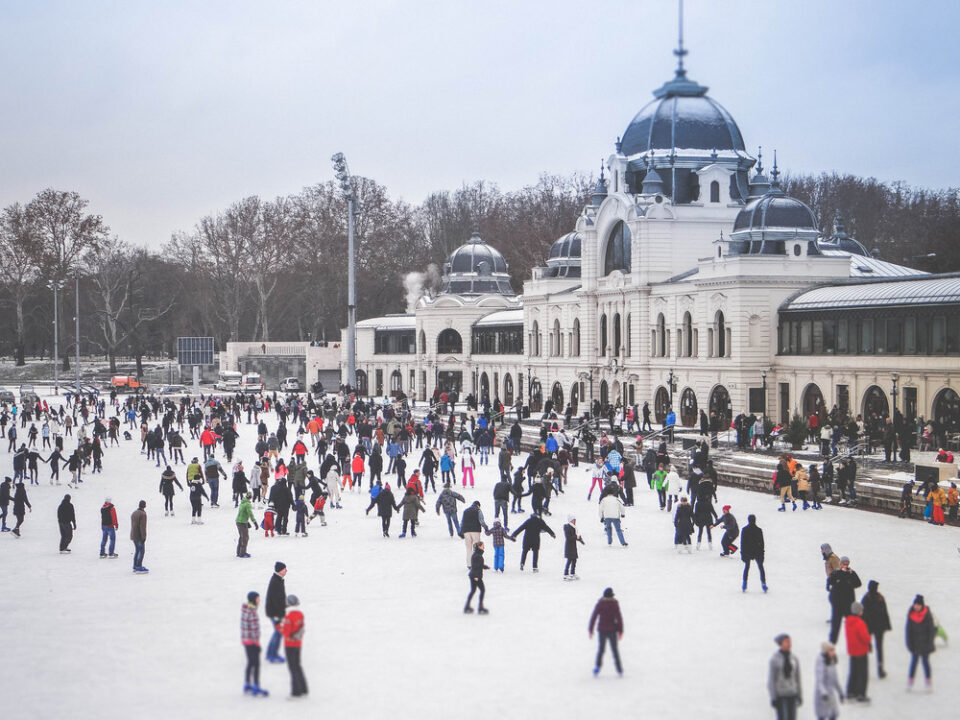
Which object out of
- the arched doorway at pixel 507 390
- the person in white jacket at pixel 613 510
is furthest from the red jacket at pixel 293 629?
the arched doorway at pixel 507 390

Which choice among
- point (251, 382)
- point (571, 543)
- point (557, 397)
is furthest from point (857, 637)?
point (251, 382)

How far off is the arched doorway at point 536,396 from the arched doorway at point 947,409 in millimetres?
29765

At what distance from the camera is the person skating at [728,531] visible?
70.4ft

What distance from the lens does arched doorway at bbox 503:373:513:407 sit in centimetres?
7319

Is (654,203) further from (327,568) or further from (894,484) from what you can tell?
(327,568)

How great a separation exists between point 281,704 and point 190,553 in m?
10.3

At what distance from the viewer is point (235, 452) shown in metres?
44.4

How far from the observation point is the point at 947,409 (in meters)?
38.4

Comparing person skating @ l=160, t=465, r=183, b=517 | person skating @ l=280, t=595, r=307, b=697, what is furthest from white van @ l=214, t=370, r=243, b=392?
person skating @ l=280, t=595, r=307, b=697

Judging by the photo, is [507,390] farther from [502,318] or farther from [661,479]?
[661,479]

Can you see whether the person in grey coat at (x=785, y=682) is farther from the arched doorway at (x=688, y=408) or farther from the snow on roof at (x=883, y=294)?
the arched doorway at (x=688, y=408)

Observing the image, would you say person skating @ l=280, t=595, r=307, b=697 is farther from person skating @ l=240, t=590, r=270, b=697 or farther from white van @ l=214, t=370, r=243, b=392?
white van @ l=214, t=370, r=243, b=392

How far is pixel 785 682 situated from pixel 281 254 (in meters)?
101

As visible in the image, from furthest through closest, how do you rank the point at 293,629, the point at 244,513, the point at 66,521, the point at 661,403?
the point at 661,403, the point at 66,521, the point at 244,513, the point at 293,629
